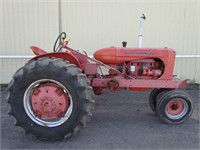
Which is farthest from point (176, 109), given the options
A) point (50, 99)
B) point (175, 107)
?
point (50, 99)

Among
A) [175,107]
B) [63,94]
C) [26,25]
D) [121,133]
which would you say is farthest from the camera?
[26,25]

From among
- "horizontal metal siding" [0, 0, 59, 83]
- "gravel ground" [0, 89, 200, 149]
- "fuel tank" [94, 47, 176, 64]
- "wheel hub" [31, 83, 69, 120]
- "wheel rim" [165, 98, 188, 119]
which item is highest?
"horizontal metal siding" [0, 0, 59, 83]

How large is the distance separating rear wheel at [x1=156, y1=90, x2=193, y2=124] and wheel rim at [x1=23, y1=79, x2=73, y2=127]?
1436 mm

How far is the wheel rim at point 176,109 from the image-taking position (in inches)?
160

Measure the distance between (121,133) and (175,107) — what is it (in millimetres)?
978

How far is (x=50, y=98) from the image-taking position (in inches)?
140

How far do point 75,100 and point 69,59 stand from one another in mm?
762

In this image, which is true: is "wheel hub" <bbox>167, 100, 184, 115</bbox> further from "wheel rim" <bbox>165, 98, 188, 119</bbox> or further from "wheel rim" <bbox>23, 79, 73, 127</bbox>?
"wheel rim" <bbox>23, 79, 73, 127</bbox>

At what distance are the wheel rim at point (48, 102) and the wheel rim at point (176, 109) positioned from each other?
1.58 m

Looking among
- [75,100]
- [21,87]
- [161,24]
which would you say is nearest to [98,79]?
[75,100]

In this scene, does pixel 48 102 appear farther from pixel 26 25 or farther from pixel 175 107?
pixel 26 25

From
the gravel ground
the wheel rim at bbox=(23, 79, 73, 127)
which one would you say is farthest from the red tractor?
the gravel ground

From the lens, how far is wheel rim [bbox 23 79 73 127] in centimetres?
355

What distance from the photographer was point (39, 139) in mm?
3551
